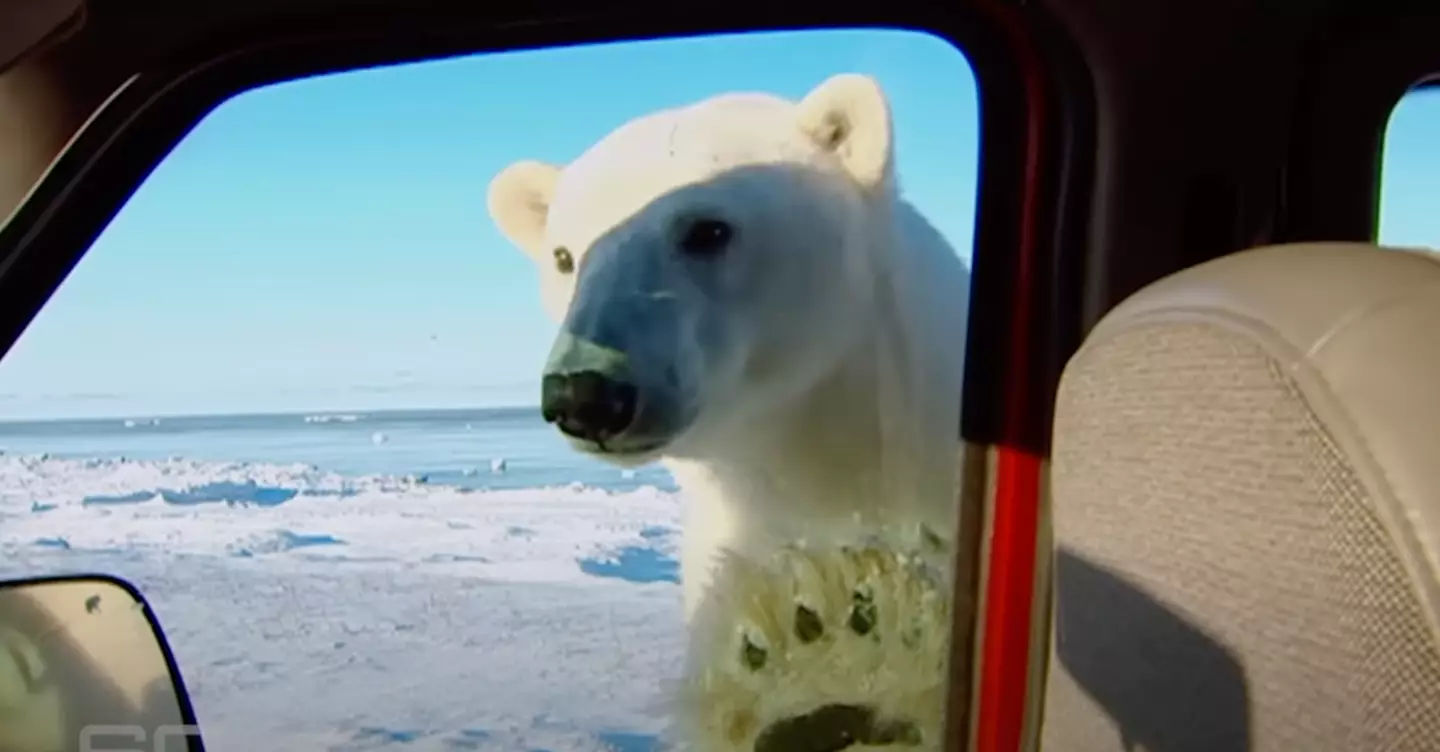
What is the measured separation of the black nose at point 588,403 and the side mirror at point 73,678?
440 millimetres

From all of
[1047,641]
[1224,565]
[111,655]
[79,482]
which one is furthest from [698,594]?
[1224,565]

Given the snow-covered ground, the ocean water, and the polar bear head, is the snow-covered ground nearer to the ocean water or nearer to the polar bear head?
the ocean water

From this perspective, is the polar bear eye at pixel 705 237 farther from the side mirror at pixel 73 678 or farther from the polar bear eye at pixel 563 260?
the side mirror at pixel 73 678

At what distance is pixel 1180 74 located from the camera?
4.49ft

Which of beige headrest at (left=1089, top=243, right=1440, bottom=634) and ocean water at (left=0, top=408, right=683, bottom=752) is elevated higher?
beige headrest at (left=1089, top=243, right=1440, bottom=634)

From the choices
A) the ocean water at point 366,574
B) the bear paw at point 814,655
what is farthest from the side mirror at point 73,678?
the bear paw at point 814,655

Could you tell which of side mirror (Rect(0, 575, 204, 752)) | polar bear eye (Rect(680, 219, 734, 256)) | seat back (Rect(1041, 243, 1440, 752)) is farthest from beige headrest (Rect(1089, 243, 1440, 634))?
side mirror (Rect(0, 575, 204, 752))

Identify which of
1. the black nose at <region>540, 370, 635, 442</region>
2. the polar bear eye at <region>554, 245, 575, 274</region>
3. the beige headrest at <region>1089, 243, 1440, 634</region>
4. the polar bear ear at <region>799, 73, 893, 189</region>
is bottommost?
the black nose at <region>540, 370, 635, 442</region>

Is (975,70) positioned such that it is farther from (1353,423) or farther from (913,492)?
(1353,423)

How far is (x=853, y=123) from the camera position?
5.37 ft

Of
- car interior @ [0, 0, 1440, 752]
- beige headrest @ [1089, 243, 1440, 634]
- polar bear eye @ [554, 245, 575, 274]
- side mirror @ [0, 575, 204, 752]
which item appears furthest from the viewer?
polar bear eye @ [554, 245, 575, 274]

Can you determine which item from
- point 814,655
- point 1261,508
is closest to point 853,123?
point 814,655

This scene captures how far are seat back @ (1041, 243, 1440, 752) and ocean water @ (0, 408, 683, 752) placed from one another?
0.72 meters

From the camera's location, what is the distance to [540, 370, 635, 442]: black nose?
60.4 inches
